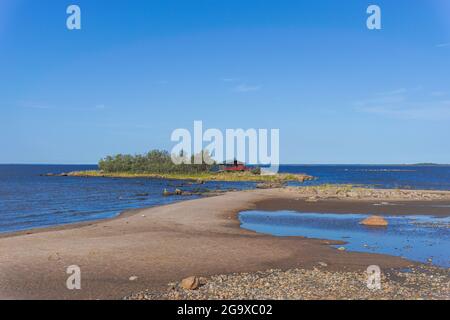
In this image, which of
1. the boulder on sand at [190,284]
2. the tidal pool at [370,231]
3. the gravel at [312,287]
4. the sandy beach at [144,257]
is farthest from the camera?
the tidal pool at [370,231]

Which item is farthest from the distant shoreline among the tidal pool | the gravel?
the gravel

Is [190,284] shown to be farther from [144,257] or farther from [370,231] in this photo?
[370,231]

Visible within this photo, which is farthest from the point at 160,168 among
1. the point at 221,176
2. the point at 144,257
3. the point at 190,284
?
the point at 190,284

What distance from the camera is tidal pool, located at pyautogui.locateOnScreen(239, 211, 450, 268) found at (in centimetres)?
2073

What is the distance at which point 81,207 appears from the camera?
4594 cm

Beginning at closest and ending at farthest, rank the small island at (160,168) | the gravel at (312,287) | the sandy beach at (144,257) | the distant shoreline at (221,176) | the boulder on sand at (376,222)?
the gravel at (312,287) → the sandy beach at (144,257) → the boulder on sand at (376,222) → the distant shoreline at (221,176) → the small island at (160,168)

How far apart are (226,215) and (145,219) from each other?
279 inches

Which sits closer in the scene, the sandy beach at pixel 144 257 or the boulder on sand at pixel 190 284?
the boulder on sand at pixel 190 284

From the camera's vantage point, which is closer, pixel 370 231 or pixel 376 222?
pixel 370 231

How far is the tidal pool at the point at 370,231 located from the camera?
2073cm

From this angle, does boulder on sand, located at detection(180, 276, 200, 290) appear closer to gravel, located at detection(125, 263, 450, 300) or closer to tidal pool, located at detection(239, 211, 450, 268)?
gravel, located at detection(125, 263, 450, 300)

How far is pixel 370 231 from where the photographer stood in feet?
89.1

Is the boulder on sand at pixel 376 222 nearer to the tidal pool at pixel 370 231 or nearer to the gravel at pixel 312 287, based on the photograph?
the tidal pool at pixel 370 231

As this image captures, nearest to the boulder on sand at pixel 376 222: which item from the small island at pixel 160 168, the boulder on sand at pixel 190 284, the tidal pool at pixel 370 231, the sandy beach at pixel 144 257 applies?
the tidal pool at pixel 370 231
